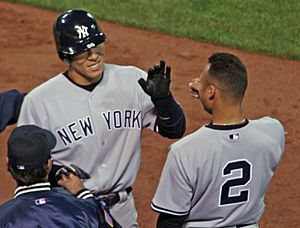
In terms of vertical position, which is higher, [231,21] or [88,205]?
[88,205]

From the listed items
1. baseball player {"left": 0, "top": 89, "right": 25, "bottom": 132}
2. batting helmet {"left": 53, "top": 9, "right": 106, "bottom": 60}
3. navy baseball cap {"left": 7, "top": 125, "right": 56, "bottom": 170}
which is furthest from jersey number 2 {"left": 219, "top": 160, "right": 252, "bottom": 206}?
baseball player {"left": 0, "top": 89, "right": 25, "bottom": 132}

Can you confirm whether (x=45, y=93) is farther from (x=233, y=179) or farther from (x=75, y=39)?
(x=233, y=179)

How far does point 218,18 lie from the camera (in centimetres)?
1137

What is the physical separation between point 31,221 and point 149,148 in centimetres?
437

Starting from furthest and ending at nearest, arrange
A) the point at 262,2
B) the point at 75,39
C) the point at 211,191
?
the point at 262,2, the point at 75,39, the point at 211,191

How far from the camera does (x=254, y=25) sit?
11.2 meters

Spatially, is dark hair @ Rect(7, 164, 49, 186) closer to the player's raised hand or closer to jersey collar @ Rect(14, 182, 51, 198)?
jersey collar @ Rect(14, 182, 51, 198)

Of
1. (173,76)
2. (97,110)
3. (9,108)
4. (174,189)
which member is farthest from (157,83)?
(173,76)

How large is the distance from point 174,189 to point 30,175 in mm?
870

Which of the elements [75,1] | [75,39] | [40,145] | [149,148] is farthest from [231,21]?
[40,145]

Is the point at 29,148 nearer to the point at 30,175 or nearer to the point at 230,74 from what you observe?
the point at 30,175

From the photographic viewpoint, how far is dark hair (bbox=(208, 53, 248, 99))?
13.8ft

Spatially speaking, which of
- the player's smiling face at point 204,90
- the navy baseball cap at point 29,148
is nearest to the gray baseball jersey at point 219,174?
the player's smiling face at point 204,90

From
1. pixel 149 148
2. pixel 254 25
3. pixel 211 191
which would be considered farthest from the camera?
pixel 254 25
